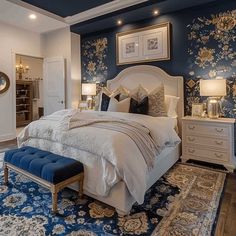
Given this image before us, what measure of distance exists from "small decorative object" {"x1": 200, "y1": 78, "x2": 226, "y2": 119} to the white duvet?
1.09 meters

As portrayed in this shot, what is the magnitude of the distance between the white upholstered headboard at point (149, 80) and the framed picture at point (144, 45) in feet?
0.73

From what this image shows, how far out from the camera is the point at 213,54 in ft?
11.3

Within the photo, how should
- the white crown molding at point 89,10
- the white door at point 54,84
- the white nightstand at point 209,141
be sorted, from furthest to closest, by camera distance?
the white door at point 54,84
the white crown molding at point 89,10
the white nightstand at point 209,141

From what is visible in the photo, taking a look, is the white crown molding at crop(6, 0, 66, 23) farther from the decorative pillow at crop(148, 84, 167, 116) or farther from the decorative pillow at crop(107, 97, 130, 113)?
the decorative pillow at crop(148, 84, 167, 116)

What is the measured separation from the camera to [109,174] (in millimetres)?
1949

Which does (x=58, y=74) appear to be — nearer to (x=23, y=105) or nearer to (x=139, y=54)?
(x=139, y=54)

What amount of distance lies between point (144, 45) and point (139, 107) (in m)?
1.55

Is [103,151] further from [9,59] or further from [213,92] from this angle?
[9,59]

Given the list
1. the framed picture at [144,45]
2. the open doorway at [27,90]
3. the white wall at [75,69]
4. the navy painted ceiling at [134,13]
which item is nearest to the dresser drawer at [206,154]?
the framed picture at [144,45]

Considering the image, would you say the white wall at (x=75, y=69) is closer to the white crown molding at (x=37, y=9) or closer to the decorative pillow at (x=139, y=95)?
the white crown molding at (x=37, y=9)

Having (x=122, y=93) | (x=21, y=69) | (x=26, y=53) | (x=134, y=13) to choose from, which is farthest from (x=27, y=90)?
(x=134, y=13)

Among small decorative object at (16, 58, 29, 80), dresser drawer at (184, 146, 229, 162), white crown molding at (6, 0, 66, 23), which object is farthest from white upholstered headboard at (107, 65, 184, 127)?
small decorative object at (16, 58, 29, 80)

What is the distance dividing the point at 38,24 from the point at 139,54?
8.59ft

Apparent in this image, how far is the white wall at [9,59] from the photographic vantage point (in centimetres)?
484
